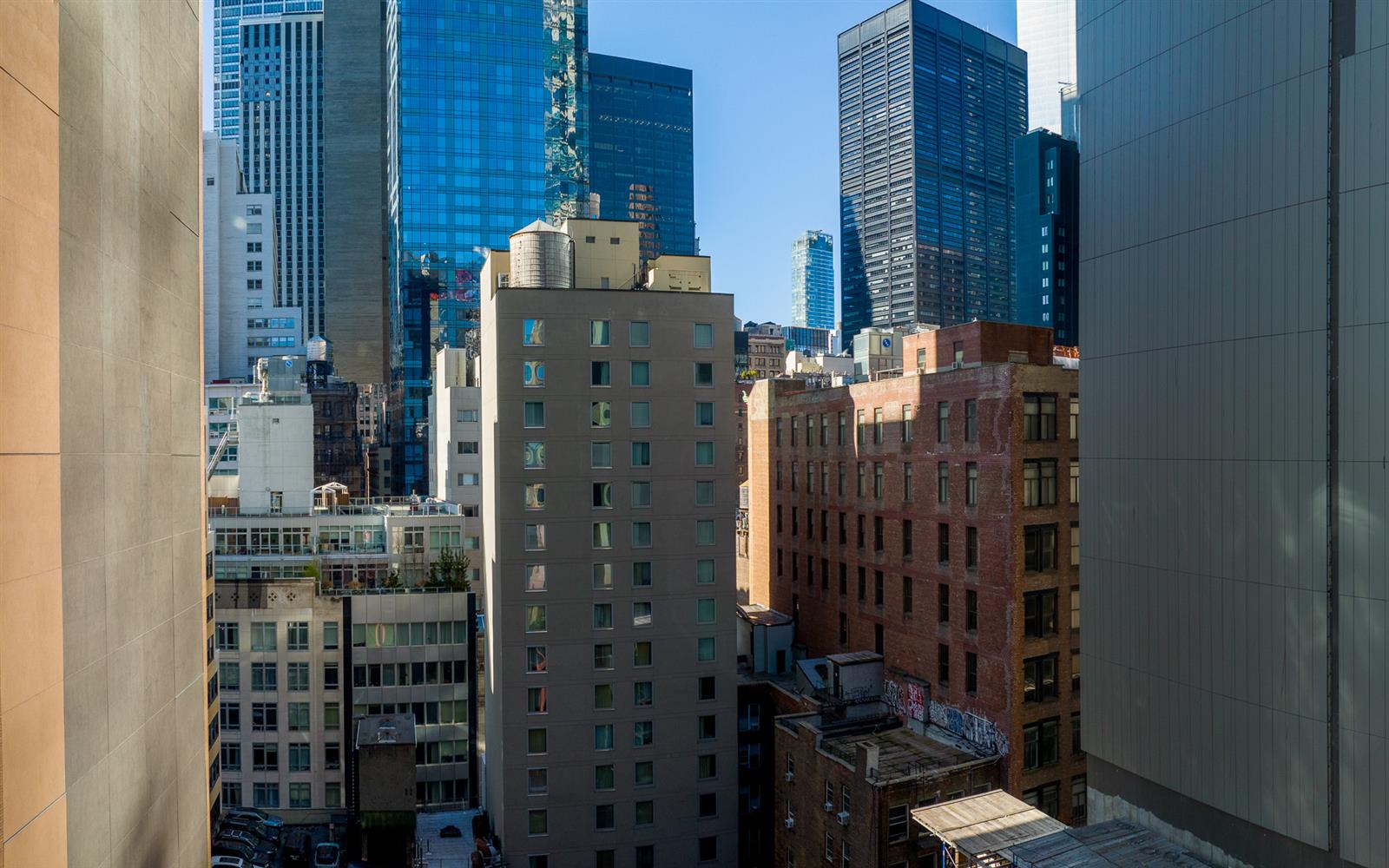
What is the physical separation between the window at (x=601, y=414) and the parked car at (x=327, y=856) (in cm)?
3055

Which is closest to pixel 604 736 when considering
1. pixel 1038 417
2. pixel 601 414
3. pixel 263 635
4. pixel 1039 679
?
pixel 601 414

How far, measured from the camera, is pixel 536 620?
52969 millimetres

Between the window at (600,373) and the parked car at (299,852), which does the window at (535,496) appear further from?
the parked car at (299,852)

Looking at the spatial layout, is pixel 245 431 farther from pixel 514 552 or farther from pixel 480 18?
pixel 480 18

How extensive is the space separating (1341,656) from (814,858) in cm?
3176

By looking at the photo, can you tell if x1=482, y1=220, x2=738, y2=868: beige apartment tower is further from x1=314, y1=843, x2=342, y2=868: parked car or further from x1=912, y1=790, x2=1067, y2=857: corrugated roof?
x1=912, y1=790, x2=1067, y2=857: corrugated roof

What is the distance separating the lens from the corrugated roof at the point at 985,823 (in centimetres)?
3300

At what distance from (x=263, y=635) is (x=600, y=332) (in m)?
34.8

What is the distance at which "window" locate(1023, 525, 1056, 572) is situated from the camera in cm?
4934

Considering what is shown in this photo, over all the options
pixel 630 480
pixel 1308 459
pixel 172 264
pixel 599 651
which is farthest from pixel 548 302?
pixel 1308 459

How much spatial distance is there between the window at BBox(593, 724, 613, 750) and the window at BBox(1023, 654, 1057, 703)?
22.7 metres

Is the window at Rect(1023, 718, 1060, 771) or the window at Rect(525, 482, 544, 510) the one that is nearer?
the window at Rect(1023, 718, 1060, 771)

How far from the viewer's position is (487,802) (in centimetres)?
6003

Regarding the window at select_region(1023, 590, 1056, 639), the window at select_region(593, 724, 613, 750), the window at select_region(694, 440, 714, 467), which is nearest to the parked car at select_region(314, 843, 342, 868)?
the window at select_region(593, 724, 613, 750)
